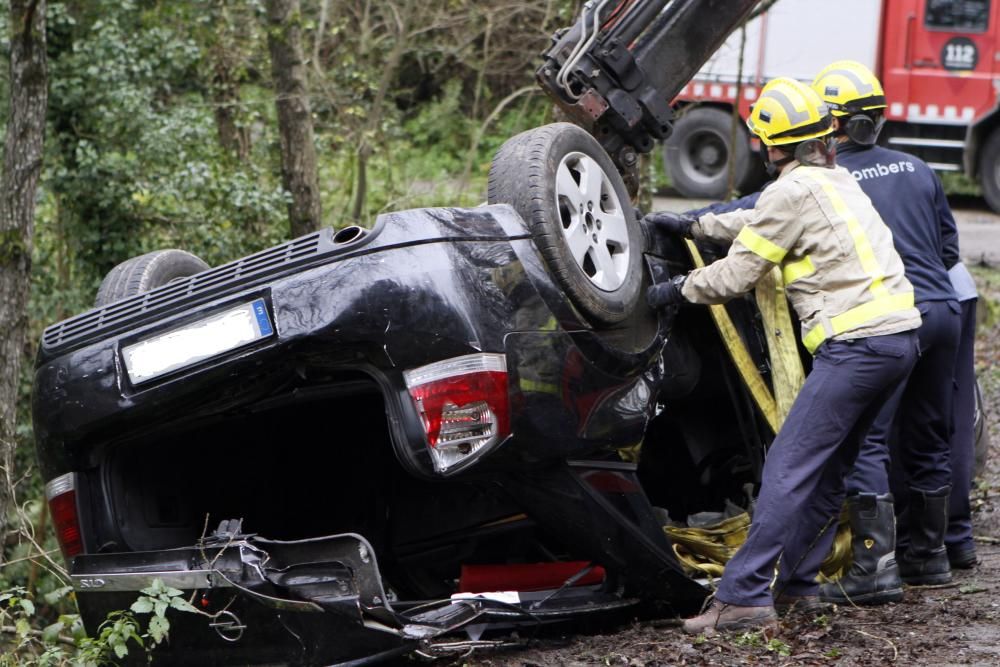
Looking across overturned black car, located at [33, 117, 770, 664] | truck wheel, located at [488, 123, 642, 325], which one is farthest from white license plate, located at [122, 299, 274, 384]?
truck wheel, located at [488, 123, 642, 325]

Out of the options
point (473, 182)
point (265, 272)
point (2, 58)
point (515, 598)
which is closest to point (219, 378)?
point (265, 272)

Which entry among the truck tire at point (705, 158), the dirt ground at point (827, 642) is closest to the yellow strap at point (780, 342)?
the dirt ground at point (827, 642)

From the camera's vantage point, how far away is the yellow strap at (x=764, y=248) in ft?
13.7

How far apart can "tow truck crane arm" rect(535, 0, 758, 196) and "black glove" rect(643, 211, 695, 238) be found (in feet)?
1.82

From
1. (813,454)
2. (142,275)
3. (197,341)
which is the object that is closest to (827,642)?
(813,454)

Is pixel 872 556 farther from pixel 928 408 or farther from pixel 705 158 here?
pixel 705 158

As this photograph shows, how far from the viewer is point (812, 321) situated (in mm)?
4305

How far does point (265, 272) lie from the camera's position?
365cm

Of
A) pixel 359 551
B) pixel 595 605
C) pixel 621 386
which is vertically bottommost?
pixel 595 605

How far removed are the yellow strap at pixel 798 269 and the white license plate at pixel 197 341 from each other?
1.76 m

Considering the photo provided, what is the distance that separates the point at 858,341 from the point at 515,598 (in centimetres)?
139

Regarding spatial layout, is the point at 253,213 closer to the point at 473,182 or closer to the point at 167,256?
the point at 473,182

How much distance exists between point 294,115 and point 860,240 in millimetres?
6378

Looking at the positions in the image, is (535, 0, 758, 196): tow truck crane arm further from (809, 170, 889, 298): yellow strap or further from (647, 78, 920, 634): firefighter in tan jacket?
(809, 170, 889, 298): yellow strap
